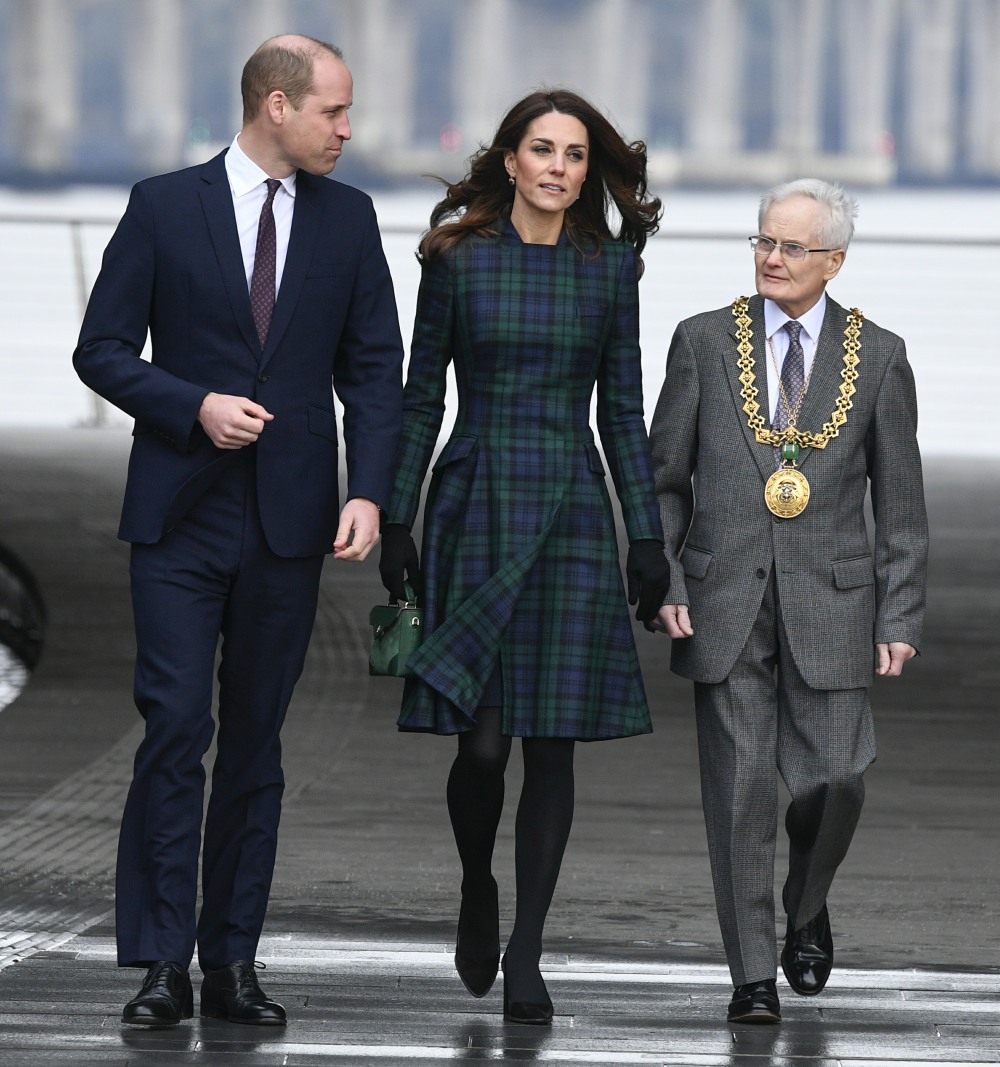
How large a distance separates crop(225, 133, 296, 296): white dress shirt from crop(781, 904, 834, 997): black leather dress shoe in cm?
153

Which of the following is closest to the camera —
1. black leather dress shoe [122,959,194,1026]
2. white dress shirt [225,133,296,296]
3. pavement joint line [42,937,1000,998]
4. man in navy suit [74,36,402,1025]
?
black leather dress shoe [122,959,194,1026]

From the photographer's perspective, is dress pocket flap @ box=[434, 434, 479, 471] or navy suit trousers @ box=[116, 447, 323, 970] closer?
navy suit trousers @ box=[116, 447, 323, 970]

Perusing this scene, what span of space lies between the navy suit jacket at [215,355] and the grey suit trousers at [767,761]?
0.75 m

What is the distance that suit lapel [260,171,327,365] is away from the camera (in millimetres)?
4340

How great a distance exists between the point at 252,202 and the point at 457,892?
1.95 m

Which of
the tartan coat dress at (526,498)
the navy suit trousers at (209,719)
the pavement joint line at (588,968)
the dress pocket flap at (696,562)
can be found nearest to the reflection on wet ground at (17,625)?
the pavement joint line at (588,968)

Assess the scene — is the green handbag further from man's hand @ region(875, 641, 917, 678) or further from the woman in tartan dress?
man's hand @ region(875, 641, 917, 678)

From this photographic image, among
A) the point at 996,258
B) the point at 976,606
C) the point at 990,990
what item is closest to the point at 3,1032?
the point at 990,990

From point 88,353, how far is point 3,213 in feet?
39.0

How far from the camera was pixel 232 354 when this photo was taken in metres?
4.33

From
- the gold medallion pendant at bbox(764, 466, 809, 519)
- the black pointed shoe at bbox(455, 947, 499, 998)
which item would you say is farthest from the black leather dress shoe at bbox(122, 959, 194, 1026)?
the gold medallion pendant at bbox(764, 466, 809, 519)

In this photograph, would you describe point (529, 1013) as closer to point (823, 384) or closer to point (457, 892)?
point (823, 384)

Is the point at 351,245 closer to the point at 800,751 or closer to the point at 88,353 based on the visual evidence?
the point at 88,353

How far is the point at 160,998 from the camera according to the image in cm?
418
